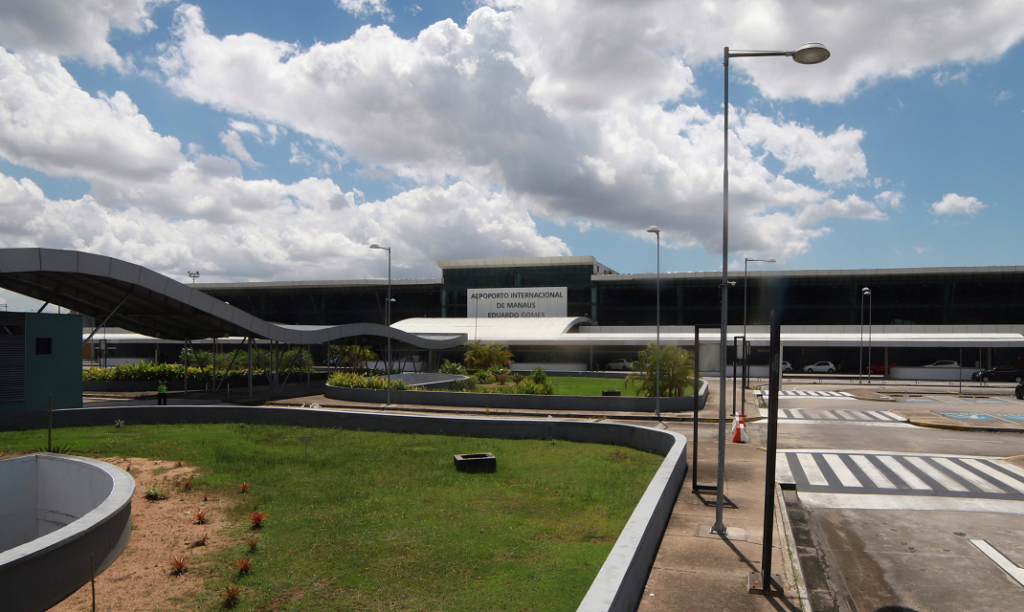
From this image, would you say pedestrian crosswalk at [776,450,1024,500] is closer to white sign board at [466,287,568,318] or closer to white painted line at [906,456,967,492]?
white painted line at [906,456,967,492]

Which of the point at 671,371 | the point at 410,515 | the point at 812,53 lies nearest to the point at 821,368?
the point at 671,371

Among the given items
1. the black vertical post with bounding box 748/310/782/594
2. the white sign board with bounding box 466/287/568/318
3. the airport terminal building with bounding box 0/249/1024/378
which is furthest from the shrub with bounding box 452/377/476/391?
the white sign board with bounding box 466/287/568/318

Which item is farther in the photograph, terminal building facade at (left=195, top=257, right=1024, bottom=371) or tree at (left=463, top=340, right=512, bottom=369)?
terminal building facade at (left=195, top=257, right=1024, bottom=371)

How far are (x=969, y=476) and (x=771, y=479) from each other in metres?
12.4

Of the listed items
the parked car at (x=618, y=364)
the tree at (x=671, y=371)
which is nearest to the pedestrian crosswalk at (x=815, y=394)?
the tree at (x=671, y=371)

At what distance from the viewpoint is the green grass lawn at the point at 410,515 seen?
28.2 feet

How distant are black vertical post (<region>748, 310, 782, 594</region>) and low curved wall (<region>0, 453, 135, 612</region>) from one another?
31.7ft

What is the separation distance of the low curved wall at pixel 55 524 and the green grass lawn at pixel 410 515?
111 cm

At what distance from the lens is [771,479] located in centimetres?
810

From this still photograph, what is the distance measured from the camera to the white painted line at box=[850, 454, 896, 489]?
51.5ft

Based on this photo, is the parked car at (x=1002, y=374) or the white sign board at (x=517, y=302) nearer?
the parked car at (x=1002, y=374)

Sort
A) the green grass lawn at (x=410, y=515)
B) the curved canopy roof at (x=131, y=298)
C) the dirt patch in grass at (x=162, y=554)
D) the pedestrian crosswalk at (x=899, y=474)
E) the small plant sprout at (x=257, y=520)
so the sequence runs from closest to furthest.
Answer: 1. the green grass lawn at (x=410, y=515)
2. the dirt patch in grass at (x=162, y=554)
3. the small plant sprout at (x=257, y=520)
4. the pedestrian crosswalk at (x=899, y=474)
5. the curved canopy roof at (x=131, y=298)

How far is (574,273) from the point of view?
83000mm

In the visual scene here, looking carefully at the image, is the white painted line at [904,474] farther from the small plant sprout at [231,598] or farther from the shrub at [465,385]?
the shrub at [465,385]
